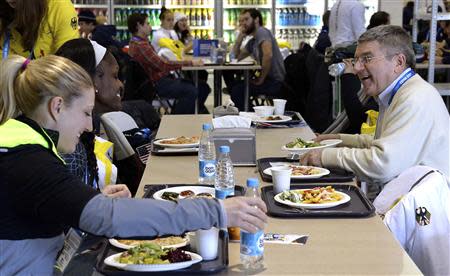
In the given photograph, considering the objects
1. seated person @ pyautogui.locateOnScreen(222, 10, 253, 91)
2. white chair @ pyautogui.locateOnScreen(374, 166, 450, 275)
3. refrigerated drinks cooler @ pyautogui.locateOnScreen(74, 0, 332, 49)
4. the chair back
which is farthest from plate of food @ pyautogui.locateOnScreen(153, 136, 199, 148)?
refrigerated drinks cooler @ pyautogui.locateOnScreen(74, 0, 332, 49)

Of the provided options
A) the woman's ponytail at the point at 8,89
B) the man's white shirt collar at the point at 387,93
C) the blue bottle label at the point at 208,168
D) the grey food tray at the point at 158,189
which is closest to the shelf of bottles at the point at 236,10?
the man's white shirt collar at the point at 387,93

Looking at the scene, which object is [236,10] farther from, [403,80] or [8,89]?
[8,89]

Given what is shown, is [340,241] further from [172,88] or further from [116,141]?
[172,88]

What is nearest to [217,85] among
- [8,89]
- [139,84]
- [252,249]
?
[139,84]

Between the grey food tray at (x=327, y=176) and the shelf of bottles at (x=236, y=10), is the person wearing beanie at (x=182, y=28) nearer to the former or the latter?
the shelf of bottles at (x=236, y=10)

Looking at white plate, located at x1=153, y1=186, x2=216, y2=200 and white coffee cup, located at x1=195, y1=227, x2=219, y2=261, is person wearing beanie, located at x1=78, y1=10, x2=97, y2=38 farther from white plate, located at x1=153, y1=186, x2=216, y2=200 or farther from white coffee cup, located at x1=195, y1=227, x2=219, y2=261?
white coffee cup, located at x1=195, y1=227, x2=219, y2=261

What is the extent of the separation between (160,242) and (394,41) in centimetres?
150

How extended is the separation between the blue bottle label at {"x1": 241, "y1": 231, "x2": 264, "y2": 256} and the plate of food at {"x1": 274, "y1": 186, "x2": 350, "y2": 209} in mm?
480

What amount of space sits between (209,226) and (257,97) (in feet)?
20.5

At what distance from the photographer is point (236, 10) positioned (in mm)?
11469

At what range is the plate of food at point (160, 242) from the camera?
1804mm

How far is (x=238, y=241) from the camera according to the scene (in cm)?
192

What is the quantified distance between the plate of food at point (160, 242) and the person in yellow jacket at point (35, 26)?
1.71 m

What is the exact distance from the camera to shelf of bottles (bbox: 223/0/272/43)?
11.4 m
